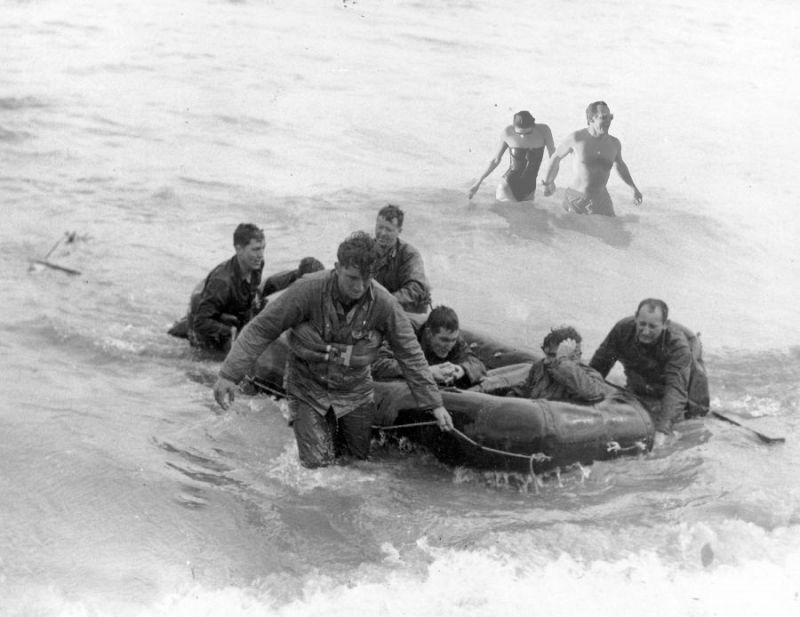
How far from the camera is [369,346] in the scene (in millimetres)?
5367

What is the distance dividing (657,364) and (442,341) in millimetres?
1590

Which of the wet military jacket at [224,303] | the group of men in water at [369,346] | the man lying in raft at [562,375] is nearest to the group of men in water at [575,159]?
the group of men in water at [369,346]

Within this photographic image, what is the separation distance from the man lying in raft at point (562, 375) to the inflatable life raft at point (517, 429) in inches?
4.6

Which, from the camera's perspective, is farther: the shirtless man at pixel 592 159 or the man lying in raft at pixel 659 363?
the shirtless man at pixel 592 159

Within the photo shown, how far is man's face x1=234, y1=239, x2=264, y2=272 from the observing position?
7273 millimetres

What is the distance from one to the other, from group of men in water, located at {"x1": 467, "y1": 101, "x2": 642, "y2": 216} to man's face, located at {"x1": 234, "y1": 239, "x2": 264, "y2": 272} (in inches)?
174

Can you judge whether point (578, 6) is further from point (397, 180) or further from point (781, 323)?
point (781, 323)

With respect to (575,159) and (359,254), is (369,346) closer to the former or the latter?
(359,254)

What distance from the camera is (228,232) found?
1268 centimetres

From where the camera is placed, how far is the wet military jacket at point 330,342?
520 centimetres

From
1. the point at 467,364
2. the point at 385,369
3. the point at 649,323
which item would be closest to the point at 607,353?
the point at 649,323

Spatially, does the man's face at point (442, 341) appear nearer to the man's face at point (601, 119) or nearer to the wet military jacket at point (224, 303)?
the wet military jacket at point (224, 303)

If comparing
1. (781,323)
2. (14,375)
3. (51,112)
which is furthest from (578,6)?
(14,375)

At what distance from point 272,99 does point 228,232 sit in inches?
156
